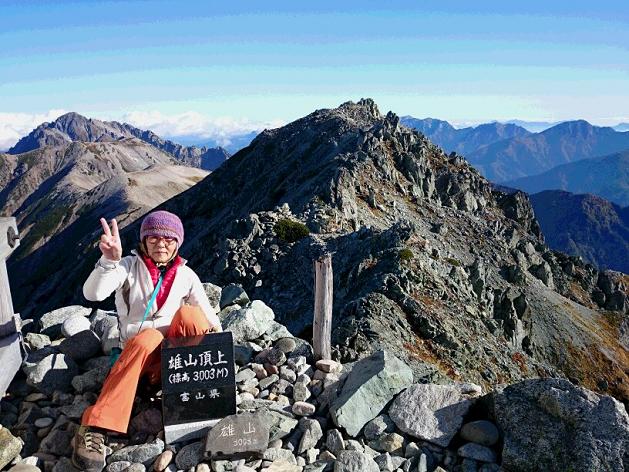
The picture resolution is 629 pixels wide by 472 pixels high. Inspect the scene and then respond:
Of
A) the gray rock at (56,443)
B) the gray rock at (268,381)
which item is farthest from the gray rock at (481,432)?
the gray rock at (56,443)

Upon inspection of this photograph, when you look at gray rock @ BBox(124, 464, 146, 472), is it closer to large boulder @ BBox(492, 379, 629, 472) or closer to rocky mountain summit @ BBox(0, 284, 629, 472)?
rocky mountain summit @ BBox(0, 284, 629, 472)

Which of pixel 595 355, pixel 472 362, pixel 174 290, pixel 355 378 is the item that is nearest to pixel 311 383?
pixel 355 378

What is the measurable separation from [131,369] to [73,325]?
16.4ft

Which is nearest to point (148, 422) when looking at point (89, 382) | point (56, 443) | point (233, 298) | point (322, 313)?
point (56, 443)

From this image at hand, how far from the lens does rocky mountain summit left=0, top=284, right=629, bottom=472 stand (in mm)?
8938

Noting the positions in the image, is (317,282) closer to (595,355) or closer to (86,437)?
(86,437)

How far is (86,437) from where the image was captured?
863 centimetres

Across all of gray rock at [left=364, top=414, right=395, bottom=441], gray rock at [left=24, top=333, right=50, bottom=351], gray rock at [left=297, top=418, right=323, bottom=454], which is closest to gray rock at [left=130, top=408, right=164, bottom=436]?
gray rock at [left=297, top=418, right=323, bottom=454]

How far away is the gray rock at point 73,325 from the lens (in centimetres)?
1310

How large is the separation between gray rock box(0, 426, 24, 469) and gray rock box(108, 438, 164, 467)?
1688 mm

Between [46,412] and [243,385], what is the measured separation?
3943 mm

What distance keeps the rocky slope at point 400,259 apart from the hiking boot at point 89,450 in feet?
23.1

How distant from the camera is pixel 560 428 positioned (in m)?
9.31

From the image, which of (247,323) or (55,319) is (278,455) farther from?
(55,319)
